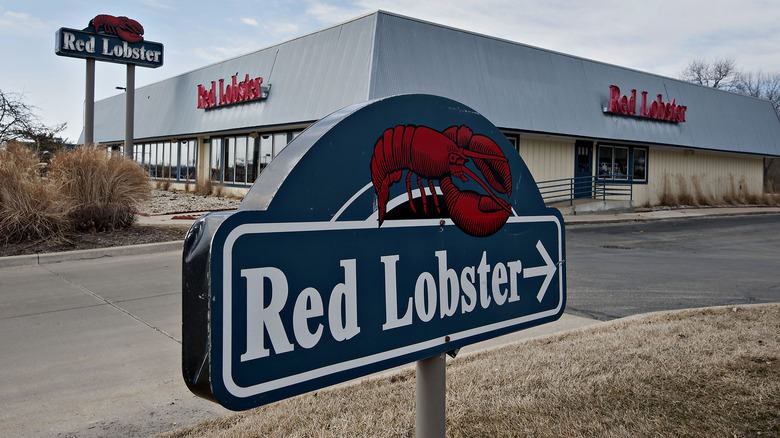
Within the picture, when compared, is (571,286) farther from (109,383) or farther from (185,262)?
(185,262)

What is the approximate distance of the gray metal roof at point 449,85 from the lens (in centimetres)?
1738

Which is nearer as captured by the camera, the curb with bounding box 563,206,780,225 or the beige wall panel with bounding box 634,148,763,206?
the curb with bounding box 563,206,780,225

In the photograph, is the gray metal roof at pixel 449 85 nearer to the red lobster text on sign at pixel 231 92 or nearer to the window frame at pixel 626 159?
the red lobster text on sign at pixel 231 92

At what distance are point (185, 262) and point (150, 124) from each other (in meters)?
33.3

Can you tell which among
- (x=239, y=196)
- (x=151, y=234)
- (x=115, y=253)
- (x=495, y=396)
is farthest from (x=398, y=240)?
(x=239, y=196)

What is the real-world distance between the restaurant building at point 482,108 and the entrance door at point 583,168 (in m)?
0.06

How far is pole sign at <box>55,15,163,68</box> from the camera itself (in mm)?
25328

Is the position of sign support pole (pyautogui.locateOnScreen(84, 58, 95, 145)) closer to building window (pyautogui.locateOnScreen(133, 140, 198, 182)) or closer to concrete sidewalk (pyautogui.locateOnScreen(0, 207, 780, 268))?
building window (pyautogui.locateOnScreen(133, 140, 198, 182))

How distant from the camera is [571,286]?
809cm

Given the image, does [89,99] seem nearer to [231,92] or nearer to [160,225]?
[231,92]

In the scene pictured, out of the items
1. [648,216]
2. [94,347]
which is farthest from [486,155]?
[648,216]

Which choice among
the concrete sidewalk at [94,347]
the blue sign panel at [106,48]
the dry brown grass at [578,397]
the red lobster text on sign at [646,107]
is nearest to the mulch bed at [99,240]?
the concrete sidewalk at [94,347]

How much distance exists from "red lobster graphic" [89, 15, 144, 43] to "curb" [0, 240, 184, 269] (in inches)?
759

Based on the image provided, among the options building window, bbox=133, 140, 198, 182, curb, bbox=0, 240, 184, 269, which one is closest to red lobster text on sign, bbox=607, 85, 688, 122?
building window, bbox=133, 140, 198, 182
